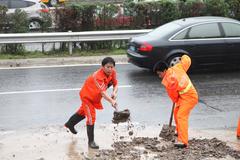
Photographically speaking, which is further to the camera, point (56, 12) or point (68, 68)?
point (56, 12)

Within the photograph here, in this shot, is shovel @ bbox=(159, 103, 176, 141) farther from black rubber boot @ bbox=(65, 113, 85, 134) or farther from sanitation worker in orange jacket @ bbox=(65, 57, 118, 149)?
black rubber boot @ bbox=(65, 113, 85, 134)

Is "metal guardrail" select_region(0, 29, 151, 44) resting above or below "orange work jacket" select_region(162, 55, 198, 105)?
below

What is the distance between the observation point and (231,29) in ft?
44.9

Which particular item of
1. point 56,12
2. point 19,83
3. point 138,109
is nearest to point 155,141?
point 138,109

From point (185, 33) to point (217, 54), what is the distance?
0.99 meters

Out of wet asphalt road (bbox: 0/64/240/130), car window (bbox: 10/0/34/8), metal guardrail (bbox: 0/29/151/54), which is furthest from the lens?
car window (bbox: 10/0/34/8)

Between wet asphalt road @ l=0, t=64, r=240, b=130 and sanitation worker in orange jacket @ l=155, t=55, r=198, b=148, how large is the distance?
1596 mm

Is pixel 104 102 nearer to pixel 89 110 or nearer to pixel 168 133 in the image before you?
pixel 168 133

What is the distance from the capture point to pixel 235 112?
10.0 metres

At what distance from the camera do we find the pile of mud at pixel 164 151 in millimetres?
7254

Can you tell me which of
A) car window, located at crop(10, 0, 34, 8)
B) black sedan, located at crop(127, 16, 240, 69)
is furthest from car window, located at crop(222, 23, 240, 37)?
car window, located at crop(10, 0, 34, 8)

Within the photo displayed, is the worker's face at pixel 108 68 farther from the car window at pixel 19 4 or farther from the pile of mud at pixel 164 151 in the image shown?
the car window at pixel 19 4

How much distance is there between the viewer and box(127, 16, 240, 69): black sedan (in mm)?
13266

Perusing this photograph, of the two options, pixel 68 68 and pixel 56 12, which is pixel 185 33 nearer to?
pixel 68 68
